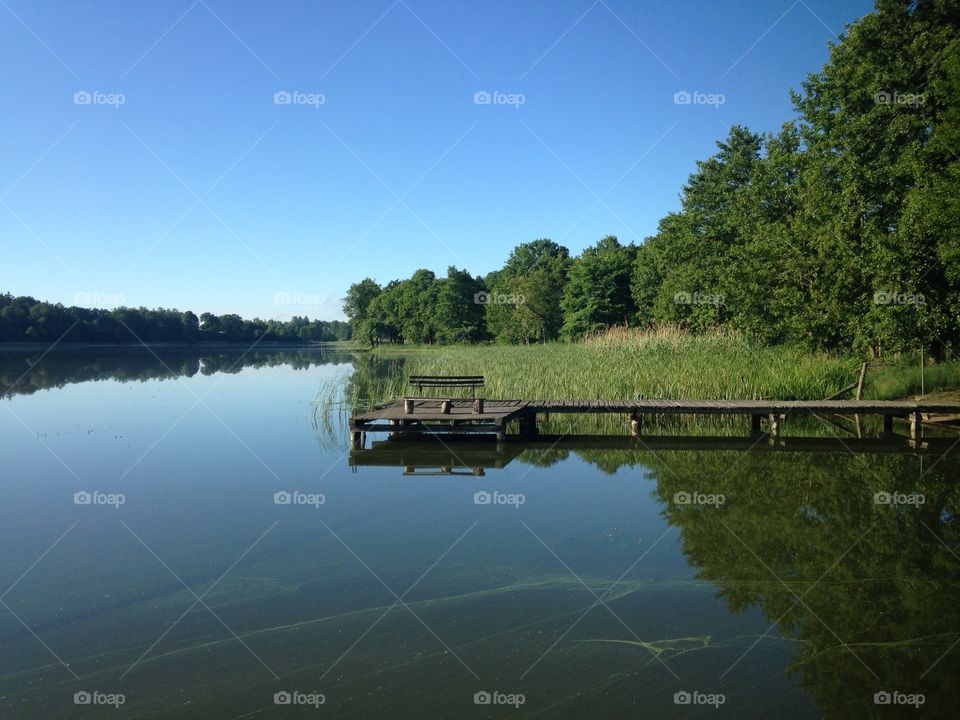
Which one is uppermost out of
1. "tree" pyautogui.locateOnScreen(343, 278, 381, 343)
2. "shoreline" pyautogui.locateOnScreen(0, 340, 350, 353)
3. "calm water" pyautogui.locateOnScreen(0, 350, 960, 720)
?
"tree" pyautogui.locateOnScreen(343, 278, 381, 343)

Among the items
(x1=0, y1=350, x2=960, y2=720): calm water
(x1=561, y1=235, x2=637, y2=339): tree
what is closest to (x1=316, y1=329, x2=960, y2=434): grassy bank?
(x1=0, y1=350, x2=960, y2=720): calm water

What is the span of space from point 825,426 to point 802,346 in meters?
4.08

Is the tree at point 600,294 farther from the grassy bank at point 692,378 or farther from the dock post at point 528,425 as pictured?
the dock post at point 528,425

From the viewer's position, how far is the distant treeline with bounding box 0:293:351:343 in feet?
298

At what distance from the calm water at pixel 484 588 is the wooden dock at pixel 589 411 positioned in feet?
6.97

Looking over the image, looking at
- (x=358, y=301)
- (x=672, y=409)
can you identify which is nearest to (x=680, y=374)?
(x=672, y=409)

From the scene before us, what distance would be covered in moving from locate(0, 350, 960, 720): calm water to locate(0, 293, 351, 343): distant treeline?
301 feet

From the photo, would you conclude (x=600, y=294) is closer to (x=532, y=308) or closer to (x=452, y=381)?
(x=532, y=308)

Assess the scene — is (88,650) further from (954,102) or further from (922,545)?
(954,102)

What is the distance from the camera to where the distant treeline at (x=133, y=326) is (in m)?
90.9

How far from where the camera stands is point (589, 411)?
15.9 m

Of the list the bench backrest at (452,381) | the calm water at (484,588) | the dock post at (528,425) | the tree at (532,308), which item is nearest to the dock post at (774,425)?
the calm water at (484,588)

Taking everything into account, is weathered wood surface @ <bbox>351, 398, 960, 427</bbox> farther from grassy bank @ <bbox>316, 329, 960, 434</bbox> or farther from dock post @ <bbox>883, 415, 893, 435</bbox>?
grassy bank @ <bbox>316, 329, 960, 434</bbox>

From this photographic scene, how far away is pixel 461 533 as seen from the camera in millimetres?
8727
